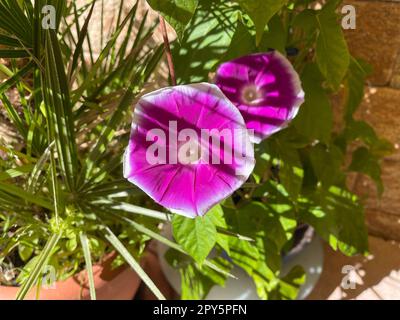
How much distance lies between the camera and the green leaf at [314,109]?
2.81ft

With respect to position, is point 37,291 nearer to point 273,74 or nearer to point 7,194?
point 7,194

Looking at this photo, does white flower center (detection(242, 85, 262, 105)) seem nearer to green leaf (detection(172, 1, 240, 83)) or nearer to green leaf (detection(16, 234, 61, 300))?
green leaf (detection(172, 1, 240, 83))

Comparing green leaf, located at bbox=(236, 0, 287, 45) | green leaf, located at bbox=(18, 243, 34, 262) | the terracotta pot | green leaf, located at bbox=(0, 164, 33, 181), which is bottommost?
the terracotta pot

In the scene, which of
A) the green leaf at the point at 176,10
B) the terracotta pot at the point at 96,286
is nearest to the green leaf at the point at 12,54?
the green leaf at the point at 176,10

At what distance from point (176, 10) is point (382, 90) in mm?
740

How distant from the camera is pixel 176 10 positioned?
52 cm

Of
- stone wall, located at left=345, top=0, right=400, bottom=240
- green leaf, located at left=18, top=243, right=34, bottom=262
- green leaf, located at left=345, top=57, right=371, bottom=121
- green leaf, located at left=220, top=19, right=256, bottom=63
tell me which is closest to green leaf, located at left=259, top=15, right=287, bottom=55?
green leaf, located at left=220, top=19, right=256, bottom=63

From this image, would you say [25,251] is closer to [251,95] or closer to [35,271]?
[35,271]

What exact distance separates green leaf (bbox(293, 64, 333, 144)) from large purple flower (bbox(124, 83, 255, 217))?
318mm

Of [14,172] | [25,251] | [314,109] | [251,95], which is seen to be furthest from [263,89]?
[25,251]

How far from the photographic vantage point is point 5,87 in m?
0.70

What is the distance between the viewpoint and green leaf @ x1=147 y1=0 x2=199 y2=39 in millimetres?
515

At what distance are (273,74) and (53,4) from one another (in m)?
0.34

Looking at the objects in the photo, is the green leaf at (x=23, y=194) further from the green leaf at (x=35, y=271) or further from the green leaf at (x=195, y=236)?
the green leaf at (x=195, y=236)
